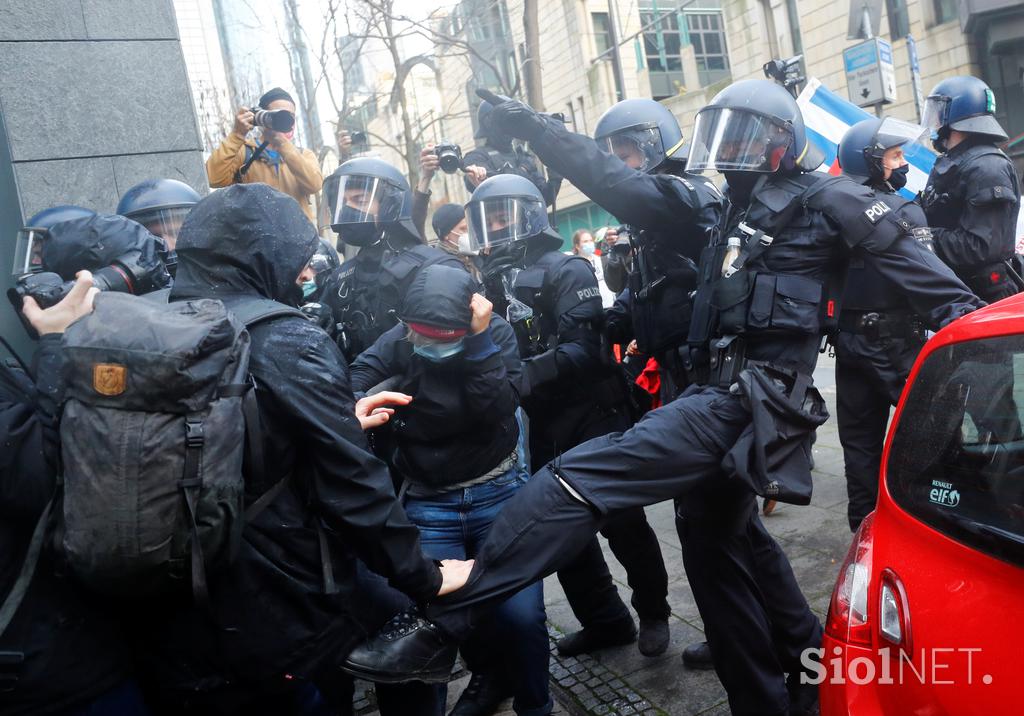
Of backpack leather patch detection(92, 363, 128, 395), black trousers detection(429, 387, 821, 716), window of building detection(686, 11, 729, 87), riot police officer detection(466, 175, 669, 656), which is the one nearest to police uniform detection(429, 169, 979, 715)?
black trousers detection(429, 387, 821, 716)

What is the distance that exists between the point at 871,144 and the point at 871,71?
3997 millimetres

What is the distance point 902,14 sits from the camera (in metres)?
16.4

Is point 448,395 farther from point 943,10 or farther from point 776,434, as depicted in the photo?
point 943,10

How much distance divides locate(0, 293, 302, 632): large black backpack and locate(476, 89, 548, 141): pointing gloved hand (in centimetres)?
185

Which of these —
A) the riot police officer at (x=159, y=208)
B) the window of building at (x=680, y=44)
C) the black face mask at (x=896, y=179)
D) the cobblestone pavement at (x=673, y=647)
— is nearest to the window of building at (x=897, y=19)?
the window of building at (x=680, y=44)

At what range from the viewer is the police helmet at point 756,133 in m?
3.24

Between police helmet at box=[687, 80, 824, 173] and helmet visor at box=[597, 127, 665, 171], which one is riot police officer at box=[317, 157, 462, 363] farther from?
police helmet at box=[687, 80, 824, 173]

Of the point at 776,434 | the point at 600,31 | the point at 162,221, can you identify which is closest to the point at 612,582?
the point at 776,434

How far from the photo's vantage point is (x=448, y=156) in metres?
4.84

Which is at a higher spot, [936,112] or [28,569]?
[936,112]

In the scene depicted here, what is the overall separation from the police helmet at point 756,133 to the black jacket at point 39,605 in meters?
2.37

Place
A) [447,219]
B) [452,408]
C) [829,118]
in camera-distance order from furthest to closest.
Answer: [829,118], [447,219], [452,408]

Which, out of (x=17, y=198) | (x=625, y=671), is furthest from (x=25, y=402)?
(x=17, y=198)

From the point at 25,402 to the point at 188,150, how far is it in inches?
149
